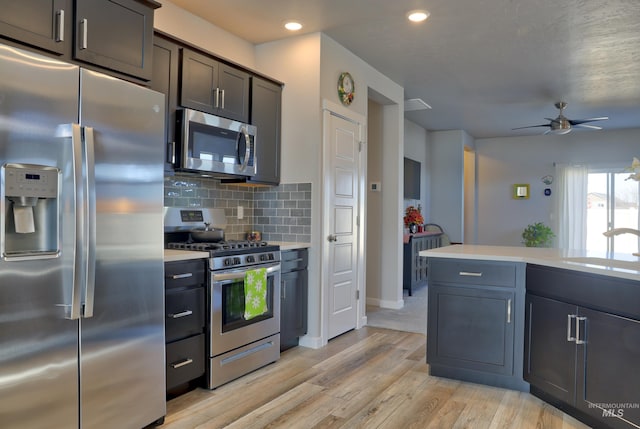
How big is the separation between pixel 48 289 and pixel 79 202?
38cm

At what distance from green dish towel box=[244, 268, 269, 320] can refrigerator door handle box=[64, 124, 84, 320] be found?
4.27 feet

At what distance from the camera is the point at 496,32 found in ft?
12.5

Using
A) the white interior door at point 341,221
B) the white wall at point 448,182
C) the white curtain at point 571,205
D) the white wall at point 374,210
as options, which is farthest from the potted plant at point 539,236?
the white interior door at point 341,221

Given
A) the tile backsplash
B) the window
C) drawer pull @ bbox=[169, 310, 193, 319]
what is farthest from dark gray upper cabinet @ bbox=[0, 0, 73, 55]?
the window

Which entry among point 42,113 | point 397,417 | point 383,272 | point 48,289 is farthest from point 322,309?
point 42,113

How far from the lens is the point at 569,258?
2869mm

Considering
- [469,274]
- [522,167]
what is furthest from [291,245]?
[522,167]

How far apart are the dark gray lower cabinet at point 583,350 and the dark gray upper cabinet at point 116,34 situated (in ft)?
8.63

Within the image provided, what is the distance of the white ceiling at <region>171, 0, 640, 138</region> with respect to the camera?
3.38 m

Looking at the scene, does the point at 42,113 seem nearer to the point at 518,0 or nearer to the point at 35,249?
the point at 35,249

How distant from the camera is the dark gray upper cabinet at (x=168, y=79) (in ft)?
9.48

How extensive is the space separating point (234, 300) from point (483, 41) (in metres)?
3.10

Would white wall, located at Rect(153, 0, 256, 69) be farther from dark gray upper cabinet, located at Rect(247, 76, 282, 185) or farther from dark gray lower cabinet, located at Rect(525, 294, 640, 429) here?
dark gray lower cabinet, located at Rect(525, 294, 640, 429)

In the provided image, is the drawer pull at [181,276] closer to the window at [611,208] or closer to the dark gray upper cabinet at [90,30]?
the dark gray upper cabinet at [90,30]
